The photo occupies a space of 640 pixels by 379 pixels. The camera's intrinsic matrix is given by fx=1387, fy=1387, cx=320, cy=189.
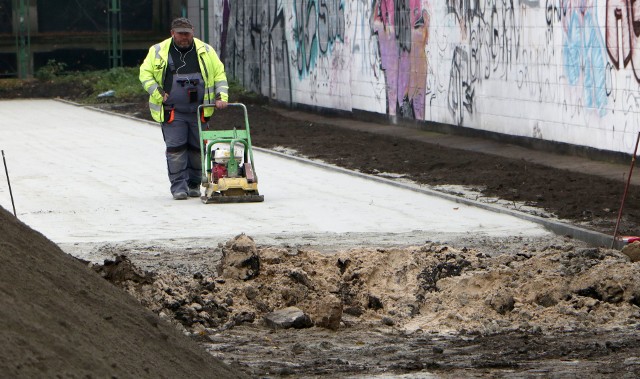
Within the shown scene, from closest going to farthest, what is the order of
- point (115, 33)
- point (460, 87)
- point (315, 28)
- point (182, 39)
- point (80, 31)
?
point (182, 39), point (460, 87), point (315, 28), point (115, 33), point (80, 31)

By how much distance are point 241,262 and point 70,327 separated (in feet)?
12.8

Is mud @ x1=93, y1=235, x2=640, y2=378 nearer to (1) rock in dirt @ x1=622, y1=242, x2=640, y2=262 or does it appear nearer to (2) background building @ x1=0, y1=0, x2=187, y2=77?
(1) rock in dirt @ x1=622, y1=242, x2=640, y2=262

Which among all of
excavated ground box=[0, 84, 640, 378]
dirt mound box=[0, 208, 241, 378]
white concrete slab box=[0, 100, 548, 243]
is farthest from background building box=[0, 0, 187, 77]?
dirt mound box=[0, 208, 241, 378]

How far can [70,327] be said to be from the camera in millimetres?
5539

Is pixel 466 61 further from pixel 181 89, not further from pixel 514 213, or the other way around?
pixel 514 213

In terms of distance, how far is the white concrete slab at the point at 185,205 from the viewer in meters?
12.2

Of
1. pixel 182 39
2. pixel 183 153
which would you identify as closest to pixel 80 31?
pixel 183 153

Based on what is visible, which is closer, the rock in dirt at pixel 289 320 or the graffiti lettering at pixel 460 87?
the rock in dirt at pixel 289 320

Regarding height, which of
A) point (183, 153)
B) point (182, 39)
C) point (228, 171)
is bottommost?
point (228, 171)

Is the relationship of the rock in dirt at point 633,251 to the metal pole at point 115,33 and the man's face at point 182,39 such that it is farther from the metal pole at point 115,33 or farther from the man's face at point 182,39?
the metal pole at point 115,33

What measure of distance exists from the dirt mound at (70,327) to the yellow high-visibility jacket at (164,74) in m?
7.75

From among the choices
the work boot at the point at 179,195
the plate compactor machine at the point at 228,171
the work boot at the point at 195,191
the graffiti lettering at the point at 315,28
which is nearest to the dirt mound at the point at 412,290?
the plate compactor machine at the point at 228,171

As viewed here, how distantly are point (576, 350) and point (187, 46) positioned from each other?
298 inches

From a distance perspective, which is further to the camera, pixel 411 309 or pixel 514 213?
pixel 514 213
